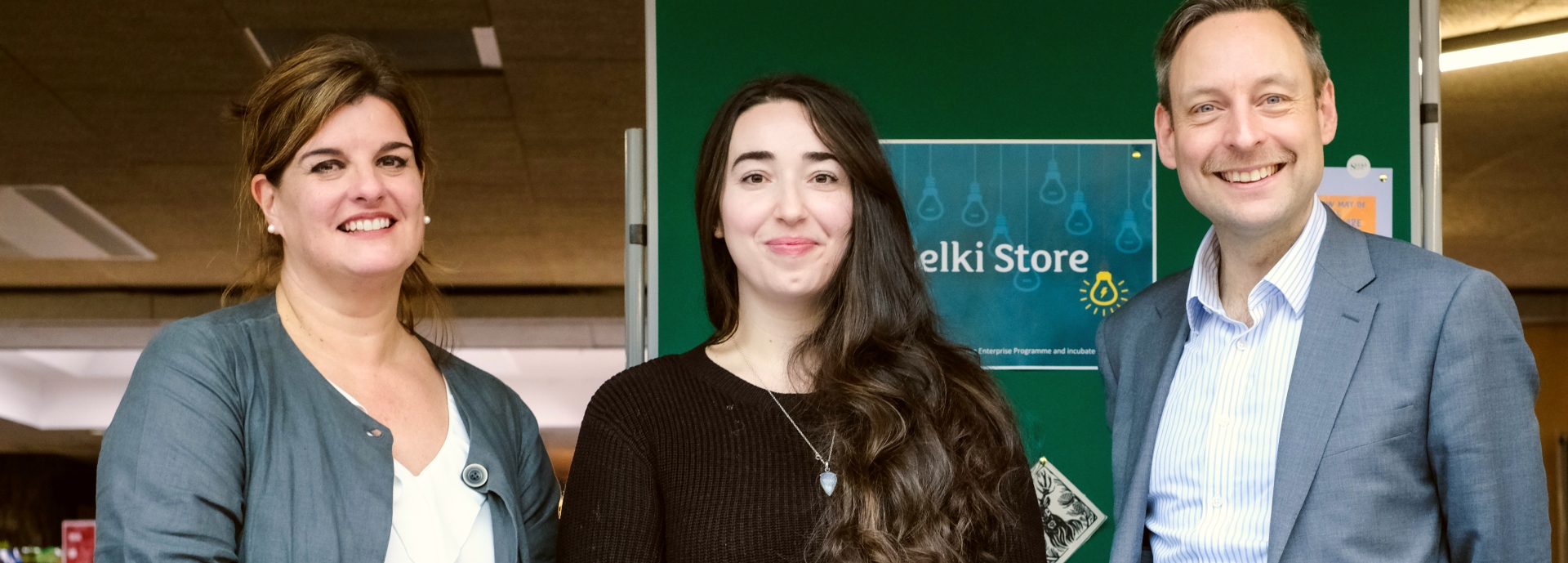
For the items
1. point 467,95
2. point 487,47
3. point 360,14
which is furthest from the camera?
point 467,95

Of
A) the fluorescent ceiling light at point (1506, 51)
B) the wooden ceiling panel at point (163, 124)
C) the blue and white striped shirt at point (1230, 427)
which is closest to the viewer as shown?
the blue and white striped shirt at point (1230, 427)

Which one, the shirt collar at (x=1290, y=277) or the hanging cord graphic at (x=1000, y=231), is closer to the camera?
the shirt collar at (x=1290, y=277)

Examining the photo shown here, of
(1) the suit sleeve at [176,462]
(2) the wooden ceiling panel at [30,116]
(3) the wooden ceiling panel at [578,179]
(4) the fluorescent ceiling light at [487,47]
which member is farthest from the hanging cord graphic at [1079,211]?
(2) the wooden ceiling panel at [30,116]

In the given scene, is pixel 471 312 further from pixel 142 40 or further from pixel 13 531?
pixel 13 531

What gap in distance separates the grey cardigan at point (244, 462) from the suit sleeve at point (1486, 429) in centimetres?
141

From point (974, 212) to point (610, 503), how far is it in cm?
160

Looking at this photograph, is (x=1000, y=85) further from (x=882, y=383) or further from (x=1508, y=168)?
(x=1508, y=168)

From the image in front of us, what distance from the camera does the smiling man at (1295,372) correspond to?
186cm

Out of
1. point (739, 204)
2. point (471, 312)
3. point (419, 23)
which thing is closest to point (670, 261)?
point (739, 204)

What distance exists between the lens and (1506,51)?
6.13 m

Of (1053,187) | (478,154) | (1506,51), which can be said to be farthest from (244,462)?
(1506,51)

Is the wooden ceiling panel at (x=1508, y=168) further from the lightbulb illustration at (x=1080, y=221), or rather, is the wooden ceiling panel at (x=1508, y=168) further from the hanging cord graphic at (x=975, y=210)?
the hanging cord graphic at (x=975, y=210)

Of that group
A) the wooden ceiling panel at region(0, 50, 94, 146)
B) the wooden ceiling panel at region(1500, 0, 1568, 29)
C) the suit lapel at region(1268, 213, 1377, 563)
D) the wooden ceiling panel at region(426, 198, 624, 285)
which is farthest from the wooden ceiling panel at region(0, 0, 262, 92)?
the wooden ceiling panel at region(1500, 0, 1568, 29)

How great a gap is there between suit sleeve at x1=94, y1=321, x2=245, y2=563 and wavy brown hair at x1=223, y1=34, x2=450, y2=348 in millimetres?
213
